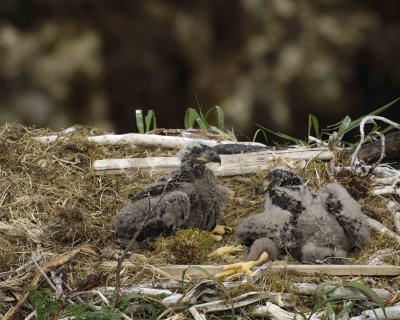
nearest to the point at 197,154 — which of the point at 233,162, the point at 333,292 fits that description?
the point at 233,162

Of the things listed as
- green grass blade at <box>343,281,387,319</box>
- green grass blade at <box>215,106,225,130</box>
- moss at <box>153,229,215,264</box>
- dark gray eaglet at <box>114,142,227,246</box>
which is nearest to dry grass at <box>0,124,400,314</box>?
moss at <box>153,229,215,264</box>

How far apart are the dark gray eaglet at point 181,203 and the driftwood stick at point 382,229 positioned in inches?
35.5

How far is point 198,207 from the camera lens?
21.4ft

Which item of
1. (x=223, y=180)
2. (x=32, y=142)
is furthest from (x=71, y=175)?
(x=223, y=180)

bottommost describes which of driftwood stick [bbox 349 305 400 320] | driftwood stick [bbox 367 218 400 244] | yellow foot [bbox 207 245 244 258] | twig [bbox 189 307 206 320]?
driftwood stick [bbox 367 218 400 244]

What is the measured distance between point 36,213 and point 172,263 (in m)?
1.10

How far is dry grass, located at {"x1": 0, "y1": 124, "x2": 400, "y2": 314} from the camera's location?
589cm

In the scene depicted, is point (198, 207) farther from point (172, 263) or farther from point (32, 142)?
point (32, 142)

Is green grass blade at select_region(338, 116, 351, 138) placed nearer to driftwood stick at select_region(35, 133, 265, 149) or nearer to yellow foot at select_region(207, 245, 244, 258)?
driftwood stick at select_region(35, 133, 265, 149)

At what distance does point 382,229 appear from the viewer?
660cm

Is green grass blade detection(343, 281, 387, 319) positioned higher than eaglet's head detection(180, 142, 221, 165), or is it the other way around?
eaglet's head detection(180, 142, 221, 165)

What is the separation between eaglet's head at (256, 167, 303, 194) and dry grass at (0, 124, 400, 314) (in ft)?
0.96

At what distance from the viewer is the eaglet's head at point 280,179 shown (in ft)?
21.9

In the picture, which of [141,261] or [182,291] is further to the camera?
[141,261]
